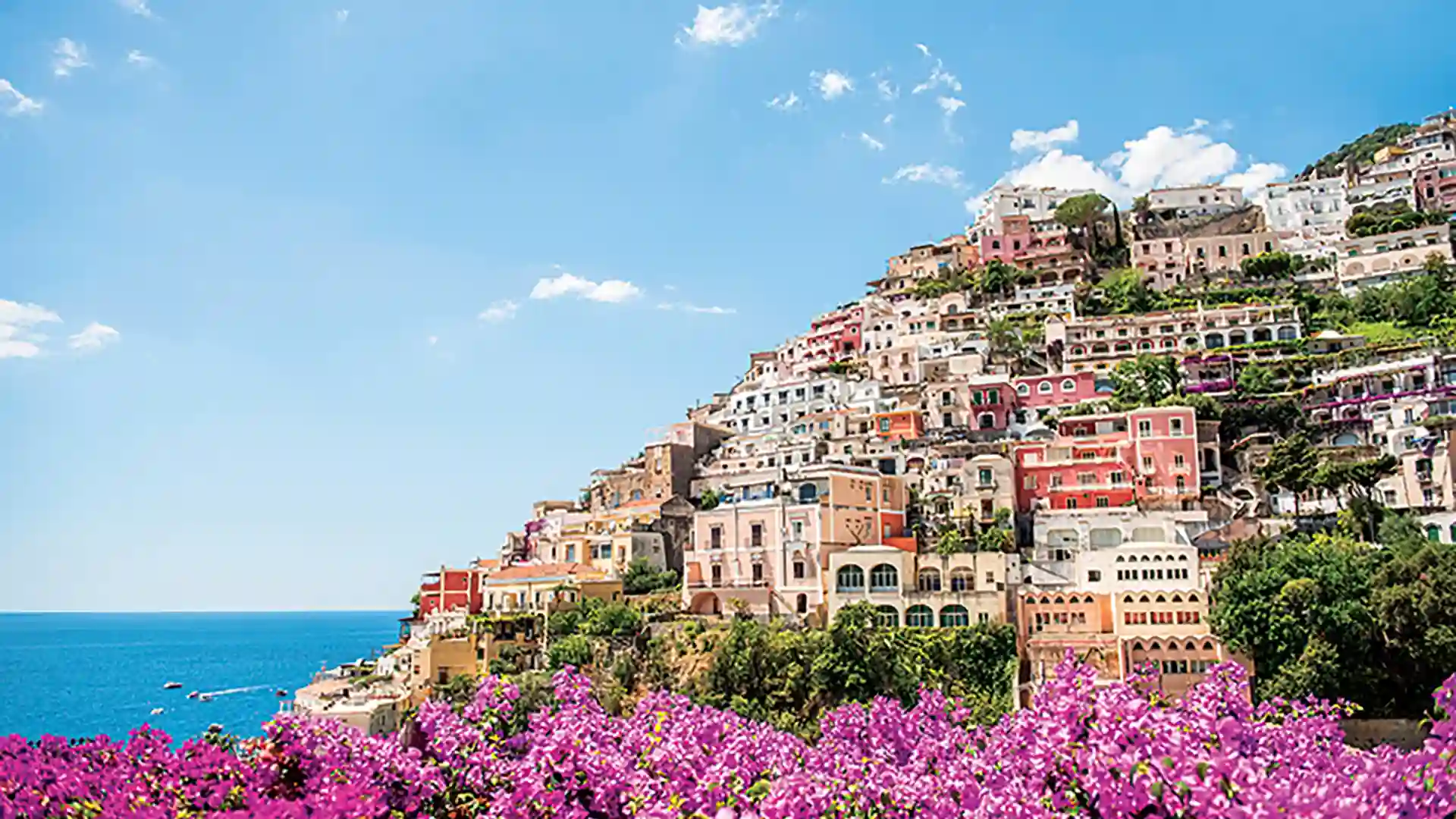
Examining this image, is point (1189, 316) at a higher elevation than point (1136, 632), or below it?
higher

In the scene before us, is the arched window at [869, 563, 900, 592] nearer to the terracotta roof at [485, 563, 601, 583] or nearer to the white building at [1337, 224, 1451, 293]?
the terracotta roof at [485, 563, 601, 583]

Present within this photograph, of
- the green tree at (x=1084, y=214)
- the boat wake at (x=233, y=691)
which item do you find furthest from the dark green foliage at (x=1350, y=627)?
the boat wake at (x=233, y=691)

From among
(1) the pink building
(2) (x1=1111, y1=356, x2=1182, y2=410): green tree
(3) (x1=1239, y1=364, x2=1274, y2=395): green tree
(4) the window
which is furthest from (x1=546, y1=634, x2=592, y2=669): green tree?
(3) (x1=1239, y1=364, x2=1274, y2=395): green tree

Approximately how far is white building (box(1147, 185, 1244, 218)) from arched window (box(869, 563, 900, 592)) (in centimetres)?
6390

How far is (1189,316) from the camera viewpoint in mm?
74250

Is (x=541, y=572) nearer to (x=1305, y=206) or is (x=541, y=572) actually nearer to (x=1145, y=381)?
(x=1145, y=381)

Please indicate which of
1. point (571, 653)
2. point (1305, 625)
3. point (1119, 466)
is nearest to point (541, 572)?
point (571, 653)

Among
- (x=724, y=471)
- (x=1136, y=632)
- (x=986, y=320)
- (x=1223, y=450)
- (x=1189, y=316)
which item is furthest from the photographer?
(x=986, y=320)

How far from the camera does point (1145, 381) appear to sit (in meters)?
65.0

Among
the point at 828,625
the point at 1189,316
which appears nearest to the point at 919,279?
the point at 1189,316

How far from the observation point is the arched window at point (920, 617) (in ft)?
148

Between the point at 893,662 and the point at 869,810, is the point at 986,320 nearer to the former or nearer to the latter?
the point at 893,662

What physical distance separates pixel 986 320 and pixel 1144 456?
27673 millimetres

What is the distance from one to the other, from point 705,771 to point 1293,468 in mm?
40160
